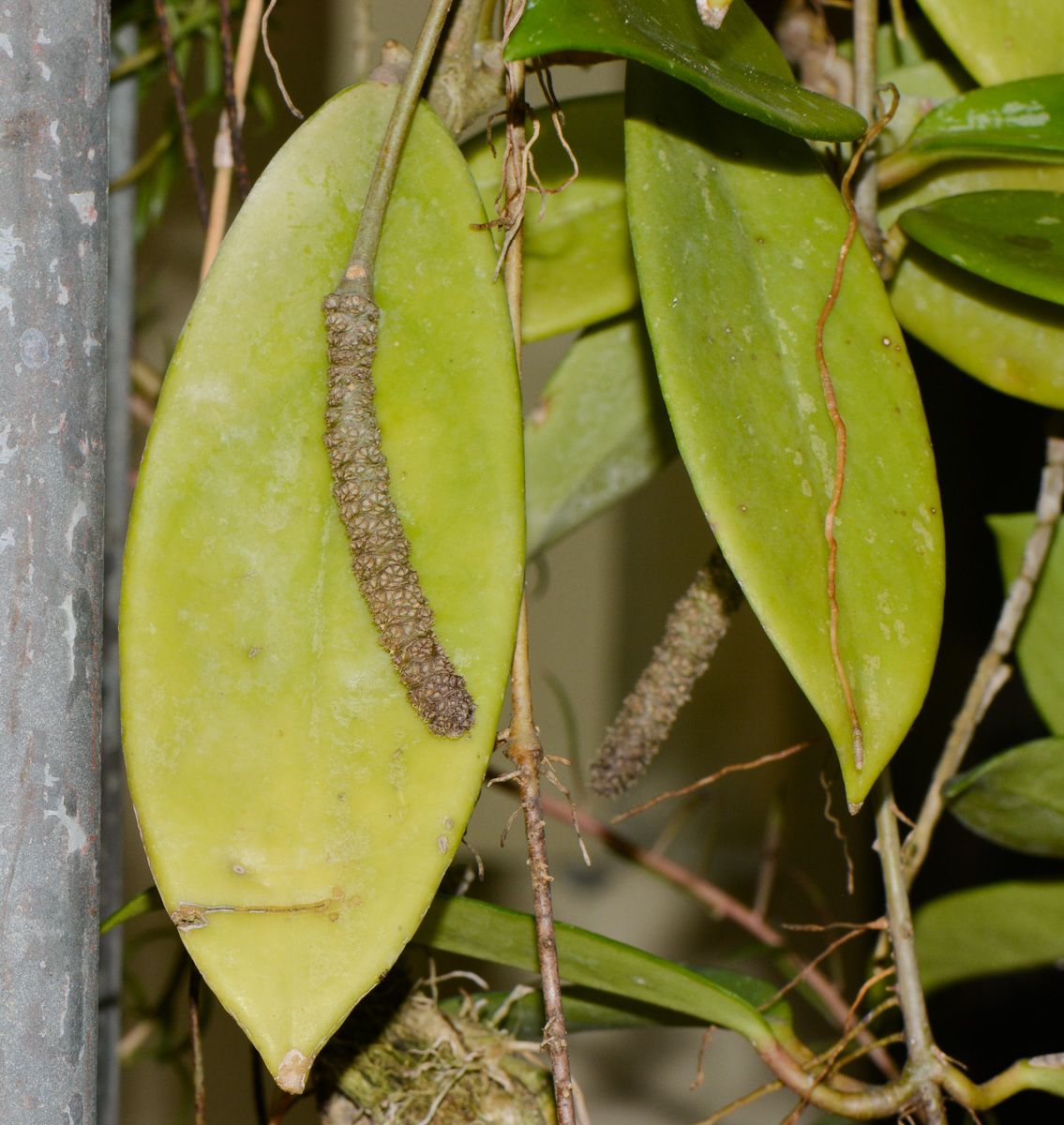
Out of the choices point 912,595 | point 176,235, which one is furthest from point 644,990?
point 176,235

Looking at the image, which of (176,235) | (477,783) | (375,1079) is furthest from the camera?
(176,235)

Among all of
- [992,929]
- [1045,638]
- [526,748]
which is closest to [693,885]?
[992,929]

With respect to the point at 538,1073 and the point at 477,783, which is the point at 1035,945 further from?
the point at 477,783

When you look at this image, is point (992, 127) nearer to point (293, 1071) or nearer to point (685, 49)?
point (685, 49)

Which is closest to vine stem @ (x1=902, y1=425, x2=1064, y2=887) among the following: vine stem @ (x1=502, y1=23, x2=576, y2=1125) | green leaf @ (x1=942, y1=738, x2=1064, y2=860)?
green leaf @ (x1=942, y1=738, x2=1064, y2=860)

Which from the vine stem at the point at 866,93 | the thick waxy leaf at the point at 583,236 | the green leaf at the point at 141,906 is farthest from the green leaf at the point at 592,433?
the green leaf at the point at 141,906
